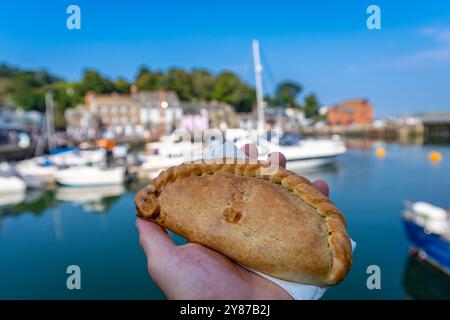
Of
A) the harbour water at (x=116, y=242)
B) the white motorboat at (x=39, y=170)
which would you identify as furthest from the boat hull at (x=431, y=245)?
the white motorboat at (x=39, y=170)

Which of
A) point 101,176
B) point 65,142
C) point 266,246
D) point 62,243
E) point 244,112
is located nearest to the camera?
point 266,246

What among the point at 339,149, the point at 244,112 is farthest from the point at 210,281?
the point at 244,112

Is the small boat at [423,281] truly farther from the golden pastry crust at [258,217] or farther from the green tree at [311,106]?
the green tree at [311,106]

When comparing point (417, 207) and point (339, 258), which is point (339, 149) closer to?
point (417, 207)

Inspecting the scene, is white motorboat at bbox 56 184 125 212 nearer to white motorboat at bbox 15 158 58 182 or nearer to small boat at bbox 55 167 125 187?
small boat at bbox 55 167 125 187

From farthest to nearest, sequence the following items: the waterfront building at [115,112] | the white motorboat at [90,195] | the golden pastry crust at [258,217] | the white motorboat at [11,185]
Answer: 1. the waterfront building at [115,112]
2. the white motorboat at [11,185]
3. the white motorboat at [90,195]
4. the golden pastry crust at [258,217]

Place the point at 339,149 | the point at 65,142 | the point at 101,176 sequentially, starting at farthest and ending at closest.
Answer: the point at 65,142
the point at 339,149
the point at 101,176

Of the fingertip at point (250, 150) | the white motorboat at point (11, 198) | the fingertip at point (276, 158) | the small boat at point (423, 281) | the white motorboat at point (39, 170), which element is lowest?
the small boat at point (423, 281)

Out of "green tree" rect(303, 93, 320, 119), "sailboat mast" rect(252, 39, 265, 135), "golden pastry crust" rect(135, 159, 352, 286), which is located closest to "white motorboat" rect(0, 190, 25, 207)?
"sailboat mast" rect(252, 39, 265, 135)
